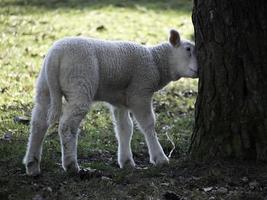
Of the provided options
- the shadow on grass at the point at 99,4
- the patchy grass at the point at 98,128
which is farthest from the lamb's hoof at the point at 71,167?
the shadow on grass at the point at 99,4

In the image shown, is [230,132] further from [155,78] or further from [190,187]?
[155,78]

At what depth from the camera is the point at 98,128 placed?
29.8 ft

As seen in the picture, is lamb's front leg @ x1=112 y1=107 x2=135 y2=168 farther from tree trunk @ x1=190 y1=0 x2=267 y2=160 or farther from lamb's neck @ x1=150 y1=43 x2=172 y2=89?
tree trunk @ x1=190 y1=0 x2=267 y2=160

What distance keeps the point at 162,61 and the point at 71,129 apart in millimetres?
1699

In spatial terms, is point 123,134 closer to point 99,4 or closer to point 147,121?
point 147,121

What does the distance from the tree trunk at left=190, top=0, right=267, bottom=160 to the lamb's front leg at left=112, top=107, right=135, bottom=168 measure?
4.32 ft

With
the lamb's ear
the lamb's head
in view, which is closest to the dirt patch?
the lamb's head

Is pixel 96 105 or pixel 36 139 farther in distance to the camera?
pixel 96 105

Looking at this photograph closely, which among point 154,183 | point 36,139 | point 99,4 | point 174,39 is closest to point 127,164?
point 36,139

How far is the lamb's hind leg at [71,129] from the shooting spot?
6461 millimetres

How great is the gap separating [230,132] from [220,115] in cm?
20

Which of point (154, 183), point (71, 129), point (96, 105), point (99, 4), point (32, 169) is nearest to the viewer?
point (154, 183)

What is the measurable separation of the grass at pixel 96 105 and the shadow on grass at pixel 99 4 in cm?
3

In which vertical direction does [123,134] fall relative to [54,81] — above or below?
below
